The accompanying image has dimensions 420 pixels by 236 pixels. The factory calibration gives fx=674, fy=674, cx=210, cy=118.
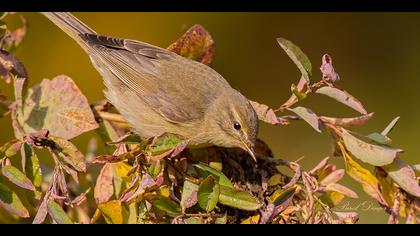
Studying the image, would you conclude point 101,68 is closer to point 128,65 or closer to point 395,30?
point 128,65

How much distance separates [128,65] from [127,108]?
326 mm

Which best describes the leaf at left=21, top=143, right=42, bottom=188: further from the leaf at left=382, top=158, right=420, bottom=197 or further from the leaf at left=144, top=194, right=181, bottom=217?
the leaf at left=382, top=158, right=420, bottom=197

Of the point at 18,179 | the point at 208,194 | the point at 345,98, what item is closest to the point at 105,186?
the point at 18,179

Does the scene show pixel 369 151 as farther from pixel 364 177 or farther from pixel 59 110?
pixel 59 110

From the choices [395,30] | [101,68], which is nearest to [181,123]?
[101,68]

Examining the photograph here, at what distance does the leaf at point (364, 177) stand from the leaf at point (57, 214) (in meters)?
1.10

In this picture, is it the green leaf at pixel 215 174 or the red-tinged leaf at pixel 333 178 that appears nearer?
the green leaf at pixel 215 174

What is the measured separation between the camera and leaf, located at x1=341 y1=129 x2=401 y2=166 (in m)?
2.49

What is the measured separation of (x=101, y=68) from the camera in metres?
3.67

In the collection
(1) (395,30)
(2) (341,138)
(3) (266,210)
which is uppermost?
(1) (395,30)

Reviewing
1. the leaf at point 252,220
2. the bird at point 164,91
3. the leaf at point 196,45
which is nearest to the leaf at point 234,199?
the leaf at point 252,220

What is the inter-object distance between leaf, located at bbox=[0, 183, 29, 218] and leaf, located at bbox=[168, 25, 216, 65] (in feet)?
3.46

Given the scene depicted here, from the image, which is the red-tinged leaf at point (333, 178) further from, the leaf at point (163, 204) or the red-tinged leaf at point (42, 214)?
the red-tinged leaf at point (42, 214)

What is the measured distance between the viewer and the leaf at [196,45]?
312 centimetres
